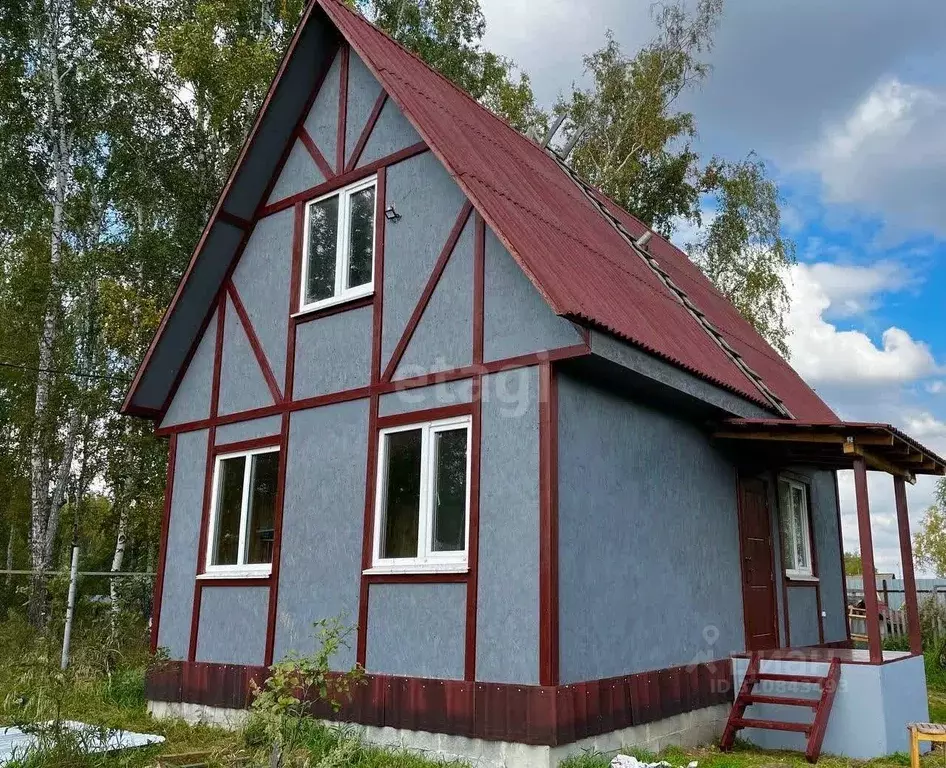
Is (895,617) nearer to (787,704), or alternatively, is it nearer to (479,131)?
(787,704)

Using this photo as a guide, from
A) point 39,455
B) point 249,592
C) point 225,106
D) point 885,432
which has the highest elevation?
point 225,106

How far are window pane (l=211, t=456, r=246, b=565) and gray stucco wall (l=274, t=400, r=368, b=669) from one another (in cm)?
105

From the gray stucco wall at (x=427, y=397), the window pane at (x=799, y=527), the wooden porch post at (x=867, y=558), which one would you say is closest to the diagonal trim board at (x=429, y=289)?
the gray stucco wall at (x=427, y=397)

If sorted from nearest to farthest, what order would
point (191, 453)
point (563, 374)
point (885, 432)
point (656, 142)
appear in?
point (563, 374)
point (885, 432)
point (191, 453)
point (656, 142)

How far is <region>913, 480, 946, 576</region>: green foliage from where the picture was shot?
159ft

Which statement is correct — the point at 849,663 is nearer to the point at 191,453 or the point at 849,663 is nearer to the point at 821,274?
the point at 191,453

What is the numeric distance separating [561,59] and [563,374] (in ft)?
68.6

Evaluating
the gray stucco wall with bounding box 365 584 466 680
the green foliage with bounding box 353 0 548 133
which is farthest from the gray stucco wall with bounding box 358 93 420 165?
the green foliage with bounding box 353 0 548 133

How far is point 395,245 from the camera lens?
27.7 feet

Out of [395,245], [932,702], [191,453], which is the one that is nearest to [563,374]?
[395,245]

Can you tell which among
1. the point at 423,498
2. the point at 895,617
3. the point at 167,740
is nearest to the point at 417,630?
the point at 423,498

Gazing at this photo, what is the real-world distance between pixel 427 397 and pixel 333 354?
57.9 inches

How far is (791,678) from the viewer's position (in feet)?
27.7

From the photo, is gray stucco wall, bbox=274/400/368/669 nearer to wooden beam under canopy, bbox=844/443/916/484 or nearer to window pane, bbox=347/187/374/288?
window pane, bbox=347/187/374/288
